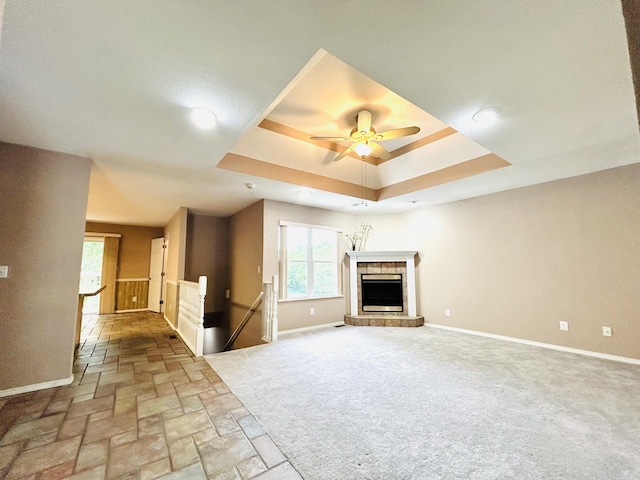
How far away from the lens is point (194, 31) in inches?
57.9

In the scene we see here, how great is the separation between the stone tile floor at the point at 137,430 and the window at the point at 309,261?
2.20 meters

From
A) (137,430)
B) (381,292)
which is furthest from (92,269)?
(381,292)

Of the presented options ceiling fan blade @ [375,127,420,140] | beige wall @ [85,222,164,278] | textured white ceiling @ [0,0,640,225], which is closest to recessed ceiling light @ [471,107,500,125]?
textured white ceiling @ [0,0,640,225]

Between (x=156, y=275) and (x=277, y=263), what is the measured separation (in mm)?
4213

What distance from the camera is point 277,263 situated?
492 centimetres

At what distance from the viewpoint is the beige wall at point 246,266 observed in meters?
4.98

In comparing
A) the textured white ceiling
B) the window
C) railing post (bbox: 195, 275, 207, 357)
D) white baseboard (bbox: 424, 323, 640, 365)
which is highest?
the textured white ceiling

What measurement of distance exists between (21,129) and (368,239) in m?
5.41

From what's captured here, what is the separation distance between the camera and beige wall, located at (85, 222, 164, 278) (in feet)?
23.8

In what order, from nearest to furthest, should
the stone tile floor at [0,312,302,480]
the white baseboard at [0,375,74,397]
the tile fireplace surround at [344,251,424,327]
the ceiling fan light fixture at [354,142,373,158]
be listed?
the stone tile floor at [0,312,302,480] → the white baseboard at [0,375,74,397] → the ceiling fan light fixture at [354,142,373,158] → the tile fireplace surround at [344,251,424,327]

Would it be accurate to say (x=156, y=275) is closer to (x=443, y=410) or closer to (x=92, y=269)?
(x=92, y=269)

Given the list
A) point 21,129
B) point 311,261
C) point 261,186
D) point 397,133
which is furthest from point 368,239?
point 21,129

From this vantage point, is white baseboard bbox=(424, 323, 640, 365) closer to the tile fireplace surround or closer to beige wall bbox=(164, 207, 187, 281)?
the tile fireplace surround

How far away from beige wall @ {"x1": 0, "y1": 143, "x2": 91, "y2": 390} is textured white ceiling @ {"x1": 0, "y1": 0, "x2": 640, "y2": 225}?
27 cm
